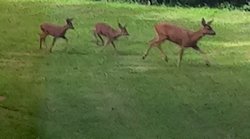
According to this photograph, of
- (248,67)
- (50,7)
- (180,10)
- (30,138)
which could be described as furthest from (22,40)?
(248,67)

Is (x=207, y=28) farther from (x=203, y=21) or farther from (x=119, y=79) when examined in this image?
(x=119, y=79)

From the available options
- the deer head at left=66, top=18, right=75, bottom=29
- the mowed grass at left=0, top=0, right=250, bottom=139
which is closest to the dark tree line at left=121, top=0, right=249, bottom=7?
the mowed grass at left=0, top=0, right=250, bottom=139

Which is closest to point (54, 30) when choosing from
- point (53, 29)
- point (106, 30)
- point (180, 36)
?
point (53, 29)

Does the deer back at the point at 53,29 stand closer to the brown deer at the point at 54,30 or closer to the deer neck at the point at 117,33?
the brown deer at the point at 54,30

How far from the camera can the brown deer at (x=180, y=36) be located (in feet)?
7.50

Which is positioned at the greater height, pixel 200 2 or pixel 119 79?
pixel 200 2

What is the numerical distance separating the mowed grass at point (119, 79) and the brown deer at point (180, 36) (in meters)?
0.02

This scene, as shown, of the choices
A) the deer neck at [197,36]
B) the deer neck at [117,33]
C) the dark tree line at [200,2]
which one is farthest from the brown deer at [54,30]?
the deer neck at [197,36]

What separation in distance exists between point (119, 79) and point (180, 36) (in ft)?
0.74

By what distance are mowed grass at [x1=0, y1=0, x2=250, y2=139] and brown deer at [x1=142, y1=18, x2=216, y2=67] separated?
0.05ft

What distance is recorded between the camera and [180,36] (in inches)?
90.9

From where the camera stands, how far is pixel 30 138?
7.70ft

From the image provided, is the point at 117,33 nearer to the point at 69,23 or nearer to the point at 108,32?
the point at 108,32

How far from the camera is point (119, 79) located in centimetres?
231
